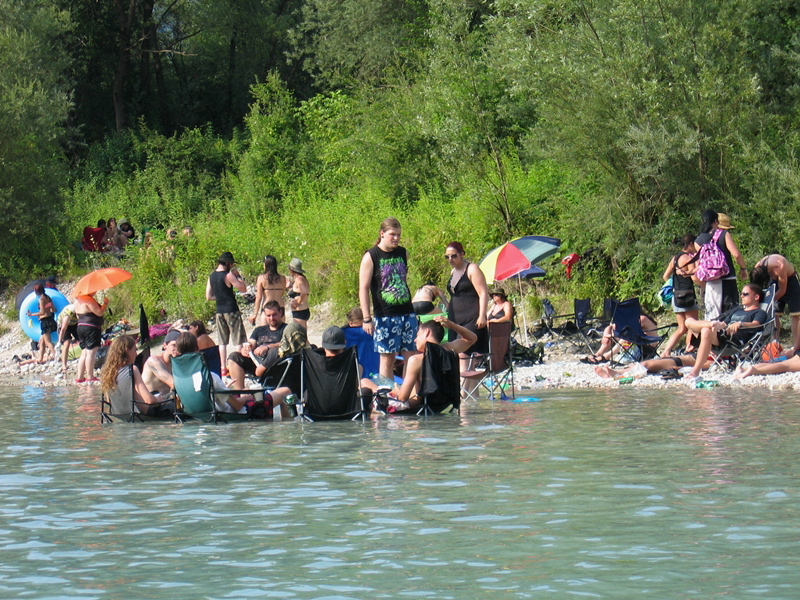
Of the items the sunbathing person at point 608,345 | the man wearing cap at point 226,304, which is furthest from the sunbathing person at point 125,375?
the sunbathing person at point 608,345

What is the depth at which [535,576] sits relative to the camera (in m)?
5.26

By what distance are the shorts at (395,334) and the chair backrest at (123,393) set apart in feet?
8.06

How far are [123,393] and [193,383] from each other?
0.87 m

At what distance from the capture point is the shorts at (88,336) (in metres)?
17.7

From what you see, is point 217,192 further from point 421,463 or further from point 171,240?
point 421,463

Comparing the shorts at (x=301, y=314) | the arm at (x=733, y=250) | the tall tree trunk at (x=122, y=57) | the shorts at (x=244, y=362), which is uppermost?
the tall tree trunk at (x=122, y=57)

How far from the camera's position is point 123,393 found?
11.5m

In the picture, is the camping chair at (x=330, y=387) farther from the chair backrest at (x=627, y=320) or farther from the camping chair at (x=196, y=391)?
the chair backrest at (x=627, y=320)

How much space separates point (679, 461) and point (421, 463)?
72.8 inches

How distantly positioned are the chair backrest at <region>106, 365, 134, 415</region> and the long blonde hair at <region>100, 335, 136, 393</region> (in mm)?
52

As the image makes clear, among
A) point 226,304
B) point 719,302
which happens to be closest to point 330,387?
point 719,302

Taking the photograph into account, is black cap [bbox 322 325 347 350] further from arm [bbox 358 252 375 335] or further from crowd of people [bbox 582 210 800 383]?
crowd of people [bbox 582 210 800 383]

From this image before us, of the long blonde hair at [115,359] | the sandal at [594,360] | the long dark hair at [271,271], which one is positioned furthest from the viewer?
the long dark hair at [271,271]

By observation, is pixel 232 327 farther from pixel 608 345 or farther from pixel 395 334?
pixel 395 334
